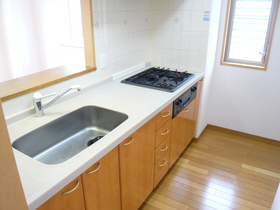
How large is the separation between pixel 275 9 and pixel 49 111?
2.47 meters

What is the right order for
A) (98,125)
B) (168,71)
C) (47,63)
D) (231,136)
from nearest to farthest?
1. (98,125)
2. (168,71)
3. (231,136)
4. (47,63)

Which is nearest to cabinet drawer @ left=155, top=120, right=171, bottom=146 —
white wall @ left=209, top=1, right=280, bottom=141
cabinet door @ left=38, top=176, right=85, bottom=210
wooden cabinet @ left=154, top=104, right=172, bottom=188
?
wooden cabinet @ left=154, top=104, right=172, bottom=188

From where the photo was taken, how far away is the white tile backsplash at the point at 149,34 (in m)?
2.08

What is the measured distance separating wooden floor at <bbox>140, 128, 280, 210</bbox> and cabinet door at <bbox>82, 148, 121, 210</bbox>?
67 centimetres

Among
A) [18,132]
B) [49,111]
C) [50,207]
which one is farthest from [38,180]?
[49,111]

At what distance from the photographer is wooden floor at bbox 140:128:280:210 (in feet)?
6.95

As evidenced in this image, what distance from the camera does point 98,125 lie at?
181 cm

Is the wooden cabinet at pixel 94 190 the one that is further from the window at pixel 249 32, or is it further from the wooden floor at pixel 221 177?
the window at pixel 249 32

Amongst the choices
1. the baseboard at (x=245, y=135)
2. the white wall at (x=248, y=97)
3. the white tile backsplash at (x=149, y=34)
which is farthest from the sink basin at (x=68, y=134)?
the baseboard at (x=245, y=135)

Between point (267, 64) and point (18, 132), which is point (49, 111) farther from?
point (267, 64)

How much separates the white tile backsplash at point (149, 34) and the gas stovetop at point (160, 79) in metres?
0.18

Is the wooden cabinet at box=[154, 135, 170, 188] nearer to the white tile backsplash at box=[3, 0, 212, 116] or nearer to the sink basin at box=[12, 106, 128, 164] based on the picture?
the sink basin at box=[12, 106, 128, 164]

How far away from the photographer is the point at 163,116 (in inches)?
76.3

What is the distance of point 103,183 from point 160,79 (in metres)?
1.29
